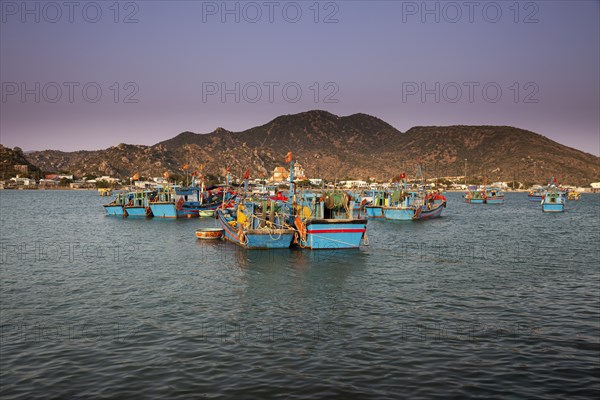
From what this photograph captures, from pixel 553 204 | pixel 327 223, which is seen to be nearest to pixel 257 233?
pixel 327 223

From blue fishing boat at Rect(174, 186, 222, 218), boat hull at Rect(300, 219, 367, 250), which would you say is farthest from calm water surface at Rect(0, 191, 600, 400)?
blue fishing boat at Rect(174, 186, 222, 218)

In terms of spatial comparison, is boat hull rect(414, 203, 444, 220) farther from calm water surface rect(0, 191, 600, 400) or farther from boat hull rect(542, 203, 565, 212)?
calm water surface rect(0, 191, 600, 400)

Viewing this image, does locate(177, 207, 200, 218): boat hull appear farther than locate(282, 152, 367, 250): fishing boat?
Yes

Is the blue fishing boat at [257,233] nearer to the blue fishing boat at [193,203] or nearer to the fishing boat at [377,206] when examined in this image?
the blue fishing boat at [193,203]

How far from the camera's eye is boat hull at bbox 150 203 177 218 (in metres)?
84.2

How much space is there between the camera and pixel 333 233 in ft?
138

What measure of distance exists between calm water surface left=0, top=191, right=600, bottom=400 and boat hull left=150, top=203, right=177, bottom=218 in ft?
142

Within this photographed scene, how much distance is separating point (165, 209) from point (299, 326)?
6841 cm

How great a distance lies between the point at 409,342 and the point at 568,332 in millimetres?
6935

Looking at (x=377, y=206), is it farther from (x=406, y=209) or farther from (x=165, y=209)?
(x=165, y=209)

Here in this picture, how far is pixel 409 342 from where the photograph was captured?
60.2 ft

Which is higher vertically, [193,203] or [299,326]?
[193,203]

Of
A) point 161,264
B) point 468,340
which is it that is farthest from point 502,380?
point 161,264

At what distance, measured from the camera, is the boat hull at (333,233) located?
41531 mm
